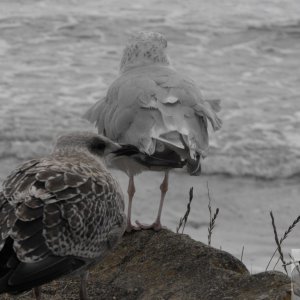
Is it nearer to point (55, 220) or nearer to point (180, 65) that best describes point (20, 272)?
point (55, 220)

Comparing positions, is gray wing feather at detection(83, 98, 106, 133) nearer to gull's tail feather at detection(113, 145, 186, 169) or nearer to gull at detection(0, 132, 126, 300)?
gull's tail feather at detection(113, 145, 186, 169)

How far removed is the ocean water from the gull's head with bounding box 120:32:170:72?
2461 millimetres

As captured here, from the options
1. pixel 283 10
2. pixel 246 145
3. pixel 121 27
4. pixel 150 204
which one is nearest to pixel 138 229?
pixel 150 204

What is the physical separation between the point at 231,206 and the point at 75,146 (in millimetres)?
3872

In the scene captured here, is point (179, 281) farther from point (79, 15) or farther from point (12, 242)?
point (79, 15)

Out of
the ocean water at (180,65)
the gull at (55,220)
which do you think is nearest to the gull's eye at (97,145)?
the gull at (55,220)

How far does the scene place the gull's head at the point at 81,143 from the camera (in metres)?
4.34

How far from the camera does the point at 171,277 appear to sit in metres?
4.52

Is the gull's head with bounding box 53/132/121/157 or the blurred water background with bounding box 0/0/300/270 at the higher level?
the gull's head with bounding box 53/132/121/157

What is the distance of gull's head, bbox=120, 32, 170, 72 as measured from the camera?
20.8 ft

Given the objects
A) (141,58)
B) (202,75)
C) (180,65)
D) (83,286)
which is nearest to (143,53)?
(141,58)

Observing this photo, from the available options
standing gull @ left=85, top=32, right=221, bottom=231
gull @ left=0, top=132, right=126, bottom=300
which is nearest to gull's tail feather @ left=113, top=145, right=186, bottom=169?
standing gull @ left=85, top=32, right=221, bottom=231

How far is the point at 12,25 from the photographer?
13266 mm

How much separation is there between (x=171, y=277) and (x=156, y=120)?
111 cm
